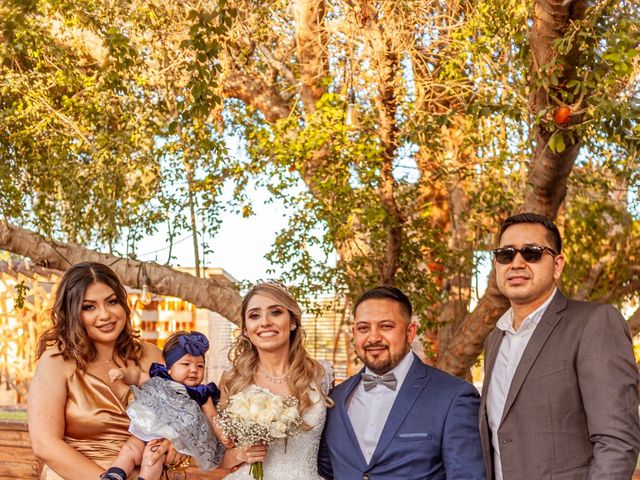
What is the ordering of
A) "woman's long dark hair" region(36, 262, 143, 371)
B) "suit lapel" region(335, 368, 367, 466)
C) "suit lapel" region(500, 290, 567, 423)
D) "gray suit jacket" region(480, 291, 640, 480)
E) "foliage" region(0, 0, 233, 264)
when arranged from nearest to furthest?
"gray suit jacket" region(480, 291, 640, 480), "suit lapel" region(500, 290, 567, 423), "suit lapel" region(335, 368, 367, 466), "woman's long dark hair" region(36, 262, 143, 371), "foliage" region(0, 0, 233, 264)

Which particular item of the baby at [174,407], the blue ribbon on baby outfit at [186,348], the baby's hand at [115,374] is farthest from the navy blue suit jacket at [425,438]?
the baby's hand at [115,374]

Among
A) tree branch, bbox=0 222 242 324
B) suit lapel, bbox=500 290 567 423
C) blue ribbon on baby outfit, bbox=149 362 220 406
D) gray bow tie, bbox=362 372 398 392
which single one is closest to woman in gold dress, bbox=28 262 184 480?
blue ribbon on baby outfit, bbox=149 362 220 406

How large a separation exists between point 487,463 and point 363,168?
4.94 m

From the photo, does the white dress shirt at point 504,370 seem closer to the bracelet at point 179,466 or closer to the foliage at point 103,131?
the bracelet at point 179,466

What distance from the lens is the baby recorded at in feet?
11.8

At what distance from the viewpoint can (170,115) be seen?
8.34 meters

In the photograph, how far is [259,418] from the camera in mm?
3359

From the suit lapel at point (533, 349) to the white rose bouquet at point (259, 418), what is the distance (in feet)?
2.87

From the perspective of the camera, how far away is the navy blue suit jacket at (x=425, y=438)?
3182mm

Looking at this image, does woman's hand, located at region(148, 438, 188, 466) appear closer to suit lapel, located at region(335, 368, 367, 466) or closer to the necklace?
the necklace

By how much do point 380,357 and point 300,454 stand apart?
0.67 m

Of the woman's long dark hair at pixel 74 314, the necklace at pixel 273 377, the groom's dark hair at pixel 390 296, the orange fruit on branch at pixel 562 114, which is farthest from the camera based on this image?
the orange fruit on branch at pixel 562 114

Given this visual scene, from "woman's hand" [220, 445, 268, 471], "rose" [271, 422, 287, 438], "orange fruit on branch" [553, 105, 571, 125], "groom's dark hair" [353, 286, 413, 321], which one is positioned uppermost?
"orange fruit on branch" [553, 105, 571, 125]

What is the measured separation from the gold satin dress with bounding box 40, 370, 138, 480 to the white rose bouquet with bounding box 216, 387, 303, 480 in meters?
0.50
